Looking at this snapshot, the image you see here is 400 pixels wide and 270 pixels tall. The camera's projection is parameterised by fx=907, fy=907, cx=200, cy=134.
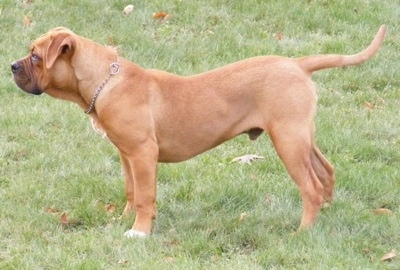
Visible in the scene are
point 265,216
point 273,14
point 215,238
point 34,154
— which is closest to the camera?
point 215,238

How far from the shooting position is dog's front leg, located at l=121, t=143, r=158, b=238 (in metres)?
6.38

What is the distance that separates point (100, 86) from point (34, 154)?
1.89 meters

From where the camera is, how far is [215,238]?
6273 millimetres

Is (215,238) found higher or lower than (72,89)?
lower

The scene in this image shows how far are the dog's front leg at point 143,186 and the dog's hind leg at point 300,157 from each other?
88 centimetres

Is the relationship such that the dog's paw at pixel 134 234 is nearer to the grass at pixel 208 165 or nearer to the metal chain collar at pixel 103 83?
the grass at pixel 208 165

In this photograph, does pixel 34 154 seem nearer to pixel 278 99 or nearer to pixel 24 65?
pixel 24 65

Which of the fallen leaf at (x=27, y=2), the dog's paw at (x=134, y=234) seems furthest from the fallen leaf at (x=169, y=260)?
the fallen leaf at (x=27, y=2)

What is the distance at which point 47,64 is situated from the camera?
6.26 metres

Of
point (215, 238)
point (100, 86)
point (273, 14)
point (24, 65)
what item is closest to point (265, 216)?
point (215, 238)

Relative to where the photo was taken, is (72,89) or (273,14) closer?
(72,89)

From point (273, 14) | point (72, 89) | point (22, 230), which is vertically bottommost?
point (273, 14)

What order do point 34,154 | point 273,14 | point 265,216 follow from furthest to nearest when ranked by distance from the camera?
point 273,14 < point 34,154 < point 265,216

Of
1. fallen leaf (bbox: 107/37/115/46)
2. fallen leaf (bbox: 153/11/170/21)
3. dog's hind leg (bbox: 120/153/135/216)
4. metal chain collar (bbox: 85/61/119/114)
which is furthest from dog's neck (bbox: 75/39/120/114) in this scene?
fallen leaf (bbox: 153/11/170/21)
